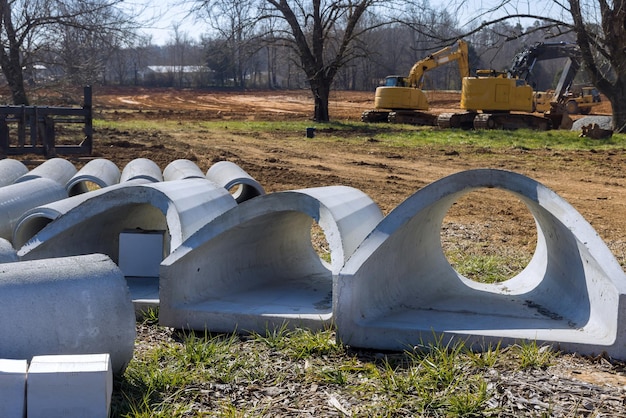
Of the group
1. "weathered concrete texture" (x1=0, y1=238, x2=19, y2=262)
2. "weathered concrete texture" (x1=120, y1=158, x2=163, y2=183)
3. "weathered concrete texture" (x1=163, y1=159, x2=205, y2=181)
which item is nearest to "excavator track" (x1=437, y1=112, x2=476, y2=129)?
"weathered concrete texture" (x1=163, y1=159, x2=205, y2=181)

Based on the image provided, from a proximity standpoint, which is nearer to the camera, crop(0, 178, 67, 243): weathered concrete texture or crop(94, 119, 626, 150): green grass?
crop(0, 178, 67, 243): weathered concrete texture

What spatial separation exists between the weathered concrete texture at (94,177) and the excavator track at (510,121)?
18491 mm

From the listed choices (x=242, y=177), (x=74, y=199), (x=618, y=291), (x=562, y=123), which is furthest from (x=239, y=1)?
(x=618, y=291)

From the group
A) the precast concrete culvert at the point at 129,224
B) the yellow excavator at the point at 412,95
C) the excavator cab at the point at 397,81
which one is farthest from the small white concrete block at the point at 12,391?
the excavator cab at the point at 397,81

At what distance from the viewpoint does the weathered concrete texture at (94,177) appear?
8.82 metres

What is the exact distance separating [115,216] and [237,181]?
→ 2420 mm

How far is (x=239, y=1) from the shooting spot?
28.9m

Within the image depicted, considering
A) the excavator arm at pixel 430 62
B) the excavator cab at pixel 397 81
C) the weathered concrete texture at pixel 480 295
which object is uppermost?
the excavator arm at pixel 430 62

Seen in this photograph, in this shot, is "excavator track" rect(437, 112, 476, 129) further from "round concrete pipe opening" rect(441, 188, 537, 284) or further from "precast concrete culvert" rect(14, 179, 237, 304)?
"precast concrete culvert" rect(14, 179, 237, 304)

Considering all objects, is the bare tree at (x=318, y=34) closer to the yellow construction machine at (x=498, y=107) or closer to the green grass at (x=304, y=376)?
the yellow construction machine at (x=498, y=107)

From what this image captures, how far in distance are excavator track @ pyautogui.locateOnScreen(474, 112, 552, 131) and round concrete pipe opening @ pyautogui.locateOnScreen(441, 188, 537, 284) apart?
14275mm

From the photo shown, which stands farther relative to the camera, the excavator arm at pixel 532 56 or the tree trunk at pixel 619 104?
the excavator arm at pixel 532 56

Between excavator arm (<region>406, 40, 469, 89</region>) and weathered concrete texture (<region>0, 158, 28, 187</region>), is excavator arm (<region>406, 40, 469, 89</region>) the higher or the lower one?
the higher one

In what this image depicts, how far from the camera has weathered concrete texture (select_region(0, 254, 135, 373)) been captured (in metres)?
3.82
